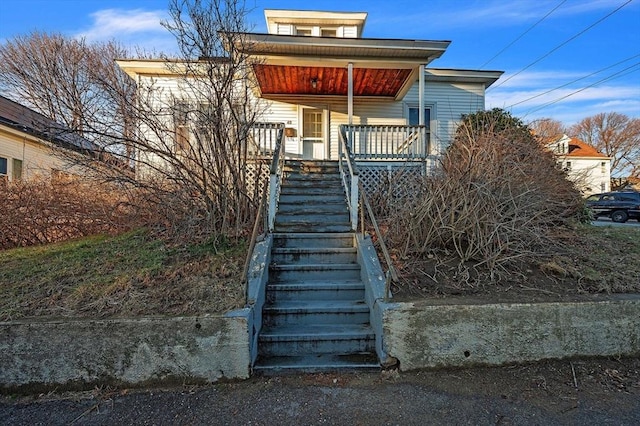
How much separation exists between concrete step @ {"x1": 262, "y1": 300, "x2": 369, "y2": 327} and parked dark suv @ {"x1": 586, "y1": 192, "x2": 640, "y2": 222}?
19906 mm

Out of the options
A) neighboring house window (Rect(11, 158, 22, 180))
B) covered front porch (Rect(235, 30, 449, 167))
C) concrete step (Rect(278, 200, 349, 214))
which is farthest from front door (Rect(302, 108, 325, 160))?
neighboring house window (Rect(11, 158, 22, 180))

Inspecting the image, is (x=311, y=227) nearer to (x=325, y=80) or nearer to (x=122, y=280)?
(x=122, y=280)

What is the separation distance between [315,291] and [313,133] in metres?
8.85

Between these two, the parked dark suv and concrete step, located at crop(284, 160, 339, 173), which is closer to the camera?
concrete step, located at crop(284, 160, 339, 173)

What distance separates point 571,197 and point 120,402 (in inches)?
297

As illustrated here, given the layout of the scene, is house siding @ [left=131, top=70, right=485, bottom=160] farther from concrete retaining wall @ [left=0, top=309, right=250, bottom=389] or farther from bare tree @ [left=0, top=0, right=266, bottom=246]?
concrete retaining wall @ [left=0, top=309, right=250, bottom=389]

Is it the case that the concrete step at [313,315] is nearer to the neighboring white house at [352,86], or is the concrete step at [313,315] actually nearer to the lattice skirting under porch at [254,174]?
the lattice skirting under porch at [254,174]

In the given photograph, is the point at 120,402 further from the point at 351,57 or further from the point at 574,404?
the point at 351,57

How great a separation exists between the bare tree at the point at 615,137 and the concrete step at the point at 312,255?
45998 mm

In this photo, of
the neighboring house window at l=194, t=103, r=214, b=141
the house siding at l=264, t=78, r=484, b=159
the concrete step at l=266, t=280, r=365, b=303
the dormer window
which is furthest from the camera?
the dormer window

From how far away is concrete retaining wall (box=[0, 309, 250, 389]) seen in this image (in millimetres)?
3238

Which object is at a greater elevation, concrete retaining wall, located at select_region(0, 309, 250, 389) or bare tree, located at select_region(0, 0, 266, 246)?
bare tree, located at select_region(0, 0, 266, 246)

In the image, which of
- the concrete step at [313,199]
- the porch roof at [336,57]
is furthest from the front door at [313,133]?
the concrete step at [313,199]

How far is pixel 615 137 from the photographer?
1681 inches
